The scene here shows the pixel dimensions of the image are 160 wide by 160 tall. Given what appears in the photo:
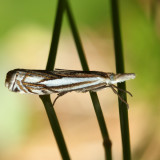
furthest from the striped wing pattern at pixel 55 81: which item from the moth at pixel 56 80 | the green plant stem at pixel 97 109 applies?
the green plant stem at pixel 97 109

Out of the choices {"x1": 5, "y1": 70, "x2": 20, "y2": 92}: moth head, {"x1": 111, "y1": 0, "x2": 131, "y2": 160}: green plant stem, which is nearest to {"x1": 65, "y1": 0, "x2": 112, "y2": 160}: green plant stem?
{"x1": 111, "y1": 0, "x2": 131, "y2": 160}: green plant stem

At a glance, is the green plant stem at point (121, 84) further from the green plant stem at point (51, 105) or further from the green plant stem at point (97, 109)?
the green plant stem at point (51, 105)

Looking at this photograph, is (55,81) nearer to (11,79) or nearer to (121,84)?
(11,79)

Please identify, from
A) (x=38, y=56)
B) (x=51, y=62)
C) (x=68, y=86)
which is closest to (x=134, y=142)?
(x=38, y=56)

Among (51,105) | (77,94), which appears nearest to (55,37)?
(51,105)

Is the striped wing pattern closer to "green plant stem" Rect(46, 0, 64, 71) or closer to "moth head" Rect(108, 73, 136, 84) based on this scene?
"moth head" Rect(108, 73, 136, 84)
